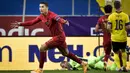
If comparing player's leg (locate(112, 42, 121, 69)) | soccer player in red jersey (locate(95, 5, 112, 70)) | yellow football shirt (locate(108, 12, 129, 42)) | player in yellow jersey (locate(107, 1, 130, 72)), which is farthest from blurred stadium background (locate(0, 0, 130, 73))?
yellow football shirt (locate(108, 12, 129, 42))

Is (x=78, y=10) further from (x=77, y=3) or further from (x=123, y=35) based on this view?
(x=123, y=35)

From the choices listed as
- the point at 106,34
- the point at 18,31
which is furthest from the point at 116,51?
the point at 18,31

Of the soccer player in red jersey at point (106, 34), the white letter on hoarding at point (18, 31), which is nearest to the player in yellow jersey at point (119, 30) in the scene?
the soccer player in red jersey at point (106, 34)

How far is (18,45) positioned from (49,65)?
110 cm

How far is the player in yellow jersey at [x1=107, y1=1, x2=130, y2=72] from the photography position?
12680 millimetres

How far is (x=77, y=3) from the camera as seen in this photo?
741 inches

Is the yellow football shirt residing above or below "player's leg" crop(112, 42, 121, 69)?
above

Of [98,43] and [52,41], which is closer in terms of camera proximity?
[52,41]

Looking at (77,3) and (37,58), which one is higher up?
(77,3)

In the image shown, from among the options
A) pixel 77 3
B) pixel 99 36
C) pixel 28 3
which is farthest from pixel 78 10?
pixel 99 36

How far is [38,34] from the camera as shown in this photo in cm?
1723

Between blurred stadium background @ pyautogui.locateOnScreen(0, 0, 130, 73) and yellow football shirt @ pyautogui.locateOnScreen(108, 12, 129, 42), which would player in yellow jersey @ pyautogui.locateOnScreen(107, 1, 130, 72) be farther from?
blurred stadium background @ pyautogui.locateOnScreen(0, 0, 130, 73)

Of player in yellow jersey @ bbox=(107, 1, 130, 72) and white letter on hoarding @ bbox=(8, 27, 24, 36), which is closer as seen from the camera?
player in yellow jersey @ bbox=(107, 1, 130, 72)

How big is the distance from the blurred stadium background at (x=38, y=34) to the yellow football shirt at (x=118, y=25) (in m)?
2.27
